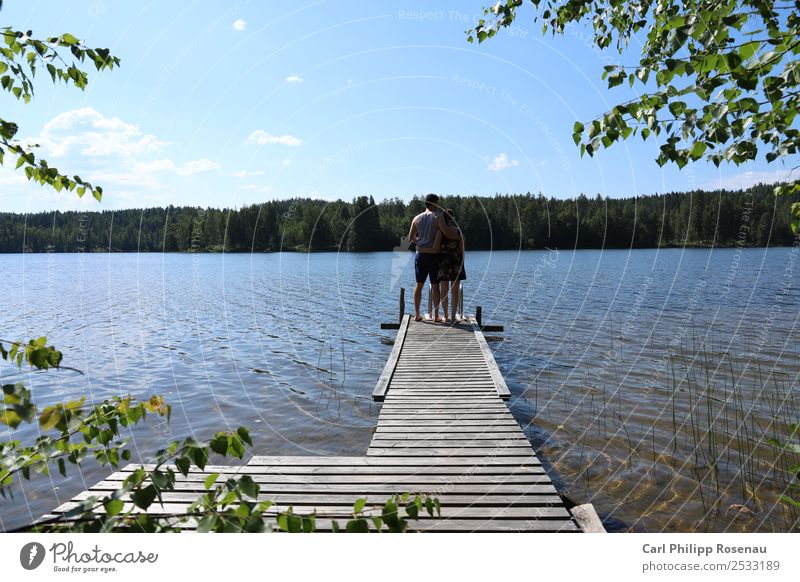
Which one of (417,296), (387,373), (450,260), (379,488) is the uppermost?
(450,260)

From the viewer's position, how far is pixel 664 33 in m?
4.35

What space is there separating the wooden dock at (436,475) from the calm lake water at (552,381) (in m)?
1.31

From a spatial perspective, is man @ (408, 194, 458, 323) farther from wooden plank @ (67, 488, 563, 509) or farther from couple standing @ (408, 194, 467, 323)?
wooden plank @ (67, 488, 563, 509)

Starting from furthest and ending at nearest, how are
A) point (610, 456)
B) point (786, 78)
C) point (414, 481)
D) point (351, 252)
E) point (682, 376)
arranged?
point (351, 252) → point (682, 376) → point (610, 456) → point (414, 481) → point (786, 78)

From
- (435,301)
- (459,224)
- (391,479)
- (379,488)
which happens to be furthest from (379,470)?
(459,224)

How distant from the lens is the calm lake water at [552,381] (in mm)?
6387

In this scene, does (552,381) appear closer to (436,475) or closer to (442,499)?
(436,475)

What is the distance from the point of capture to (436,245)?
1144cm

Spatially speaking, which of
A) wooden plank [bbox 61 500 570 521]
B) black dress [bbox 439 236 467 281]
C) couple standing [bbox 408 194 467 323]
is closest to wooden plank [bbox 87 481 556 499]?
wooden plank [bbox 61 500 570 521]

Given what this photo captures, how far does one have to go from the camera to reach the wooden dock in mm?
4137

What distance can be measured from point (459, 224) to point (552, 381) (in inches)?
2386

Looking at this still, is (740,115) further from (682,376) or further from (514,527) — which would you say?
(682,376)

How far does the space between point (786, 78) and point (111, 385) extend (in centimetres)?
1246

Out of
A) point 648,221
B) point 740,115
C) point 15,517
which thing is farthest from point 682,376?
point 648,221
